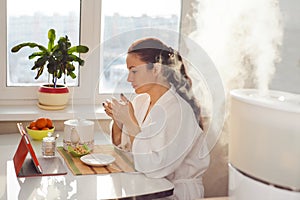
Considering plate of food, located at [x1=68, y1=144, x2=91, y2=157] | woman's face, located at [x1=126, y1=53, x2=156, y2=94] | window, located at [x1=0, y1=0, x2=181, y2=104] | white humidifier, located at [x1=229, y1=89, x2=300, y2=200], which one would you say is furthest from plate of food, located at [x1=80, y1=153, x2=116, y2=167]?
white humidifier, located at [x1=229, y1=89, x2=300, y2=200]

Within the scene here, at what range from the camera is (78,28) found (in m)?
2.41

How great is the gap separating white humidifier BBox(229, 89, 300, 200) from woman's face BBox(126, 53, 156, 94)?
73cm

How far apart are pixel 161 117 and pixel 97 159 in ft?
1.05

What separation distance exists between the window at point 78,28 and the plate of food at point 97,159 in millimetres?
487

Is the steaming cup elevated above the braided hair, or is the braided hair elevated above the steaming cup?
the braided hair

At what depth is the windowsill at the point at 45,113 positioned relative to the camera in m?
2.17

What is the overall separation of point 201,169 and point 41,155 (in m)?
0.63

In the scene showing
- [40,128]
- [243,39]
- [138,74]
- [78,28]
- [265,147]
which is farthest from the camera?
[78,28]

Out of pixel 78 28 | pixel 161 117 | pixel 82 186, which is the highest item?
pixel 78 28

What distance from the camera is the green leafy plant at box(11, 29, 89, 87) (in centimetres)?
221

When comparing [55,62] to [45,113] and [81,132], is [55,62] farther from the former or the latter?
[81,132]

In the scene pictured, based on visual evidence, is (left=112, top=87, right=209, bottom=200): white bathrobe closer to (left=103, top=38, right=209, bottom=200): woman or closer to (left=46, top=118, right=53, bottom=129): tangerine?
(left=103, top=38, right=209, bottom=200): woman

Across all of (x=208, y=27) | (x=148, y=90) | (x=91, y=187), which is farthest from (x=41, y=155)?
(x=208, y=27)

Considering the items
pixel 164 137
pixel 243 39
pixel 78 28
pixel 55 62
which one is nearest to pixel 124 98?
pixel 164 137
